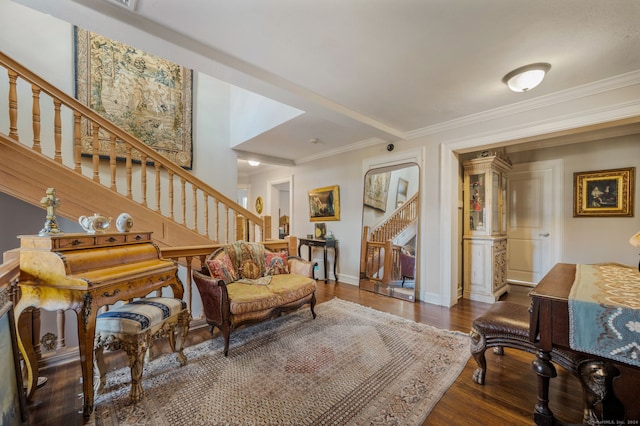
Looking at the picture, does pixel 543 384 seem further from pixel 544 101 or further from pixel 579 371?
pixel 544 101

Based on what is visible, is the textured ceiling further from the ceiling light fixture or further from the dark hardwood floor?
the dark hardwood floor

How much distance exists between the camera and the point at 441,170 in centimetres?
343

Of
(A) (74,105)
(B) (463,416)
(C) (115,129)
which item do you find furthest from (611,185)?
(A) (74,105)

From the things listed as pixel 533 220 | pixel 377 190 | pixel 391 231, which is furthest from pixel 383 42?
pixel 533 220

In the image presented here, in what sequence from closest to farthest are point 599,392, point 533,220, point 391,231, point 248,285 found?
point 599,392, point 248,285, point 391,231, point 533,220

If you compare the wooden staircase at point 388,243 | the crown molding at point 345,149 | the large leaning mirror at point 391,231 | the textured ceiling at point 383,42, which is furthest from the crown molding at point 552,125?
the crown molding at point 345,149

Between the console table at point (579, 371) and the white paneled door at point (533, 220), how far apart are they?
3.48m

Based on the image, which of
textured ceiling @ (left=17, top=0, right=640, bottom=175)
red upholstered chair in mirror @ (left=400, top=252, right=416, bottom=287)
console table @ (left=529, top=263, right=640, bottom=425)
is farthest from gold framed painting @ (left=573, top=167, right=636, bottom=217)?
console table @ (left=529, top=263, right=640, bottom=425)

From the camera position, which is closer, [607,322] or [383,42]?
[607,322]

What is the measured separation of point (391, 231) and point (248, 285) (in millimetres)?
2387

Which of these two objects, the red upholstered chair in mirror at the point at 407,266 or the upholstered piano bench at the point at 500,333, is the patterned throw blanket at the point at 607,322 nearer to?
the upholstered piano bench at the point at 500,333

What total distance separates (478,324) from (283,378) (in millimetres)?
1465

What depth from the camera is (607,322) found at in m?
1.09

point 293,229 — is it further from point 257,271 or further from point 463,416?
point 463,416
